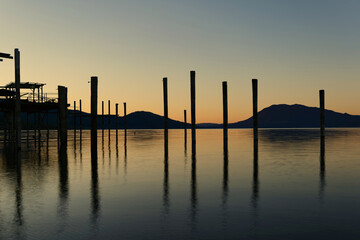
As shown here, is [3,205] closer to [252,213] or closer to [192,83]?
[252,213]

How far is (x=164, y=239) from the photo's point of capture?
6.22 meters

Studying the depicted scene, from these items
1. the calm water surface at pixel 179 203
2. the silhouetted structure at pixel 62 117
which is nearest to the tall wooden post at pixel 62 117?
the silhouetted structure at pixel 62 117

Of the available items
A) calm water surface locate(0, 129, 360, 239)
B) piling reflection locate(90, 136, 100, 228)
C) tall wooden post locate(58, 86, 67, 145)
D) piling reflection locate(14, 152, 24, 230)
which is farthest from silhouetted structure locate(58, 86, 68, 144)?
piling reflection locate(14, 152, 24, 230)

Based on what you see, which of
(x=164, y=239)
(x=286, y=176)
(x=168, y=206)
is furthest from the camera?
(x=286, y=176)

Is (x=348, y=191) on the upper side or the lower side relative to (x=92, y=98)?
lower

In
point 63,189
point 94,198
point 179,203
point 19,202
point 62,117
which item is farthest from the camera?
point 62,117

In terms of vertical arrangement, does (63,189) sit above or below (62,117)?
below

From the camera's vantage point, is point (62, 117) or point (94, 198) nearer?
point (94, 198)

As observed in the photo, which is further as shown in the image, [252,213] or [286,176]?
[286,176]

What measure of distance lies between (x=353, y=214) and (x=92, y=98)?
22649 millimetres

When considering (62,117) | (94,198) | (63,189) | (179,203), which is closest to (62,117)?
(62,117)

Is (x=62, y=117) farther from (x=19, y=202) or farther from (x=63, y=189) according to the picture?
(x=19, y=202)

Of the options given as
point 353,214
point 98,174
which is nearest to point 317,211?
point 353,214

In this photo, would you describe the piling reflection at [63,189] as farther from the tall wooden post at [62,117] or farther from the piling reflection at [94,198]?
the tall wooden post at [62,117]
